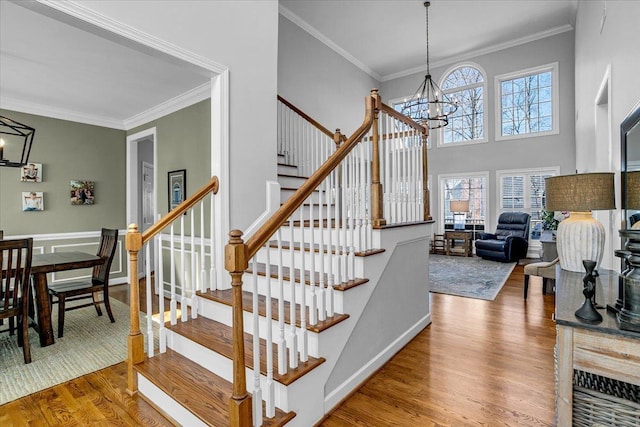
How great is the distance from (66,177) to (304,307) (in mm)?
5195

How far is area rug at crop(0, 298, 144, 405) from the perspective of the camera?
2441mm

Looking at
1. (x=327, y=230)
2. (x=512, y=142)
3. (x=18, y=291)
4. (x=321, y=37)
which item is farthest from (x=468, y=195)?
(x=18, y=291)

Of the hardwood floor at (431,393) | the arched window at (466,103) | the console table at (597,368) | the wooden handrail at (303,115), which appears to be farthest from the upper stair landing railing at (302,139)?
the arched window at (466,103)

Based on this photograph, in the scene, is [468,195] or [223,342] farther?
[468,195]

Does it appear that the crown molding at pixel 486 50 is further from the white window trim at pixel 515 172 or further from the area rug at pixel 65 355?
the area rug at pixel 65 355

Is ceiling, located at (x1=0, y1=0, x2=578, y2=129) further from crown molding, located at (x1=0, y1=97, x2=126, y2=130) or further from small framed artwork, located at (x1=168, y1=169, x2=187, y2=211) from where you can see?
small framed artwork, located at (x1=168, y1=169, x2=187, y2=211)

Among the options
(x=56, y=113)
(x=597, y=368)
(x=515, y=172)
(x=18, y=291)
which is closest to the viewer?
(x=597, y=368)

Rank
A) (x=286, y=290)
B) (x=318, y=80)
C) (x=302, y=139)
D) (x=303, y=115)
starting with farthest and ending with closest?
(x=318, y=80) < (x=302, y=139) < (x=303, y=115) < (x=286, y=290)

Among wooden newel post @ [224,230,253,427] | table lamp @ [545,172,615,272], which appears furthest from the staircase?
table lamp @ [545,172,615,272]

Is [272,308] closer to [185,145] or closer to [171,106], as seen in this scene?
[185,145]

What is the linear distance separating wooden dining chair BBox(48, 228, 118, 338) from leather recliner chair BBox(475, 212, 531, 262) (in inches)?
270

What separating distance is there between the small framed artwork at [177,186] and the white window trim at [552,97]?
23.0 ft

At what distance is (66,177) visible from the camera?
16.8ft

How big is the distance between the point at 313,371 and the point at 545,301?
3.78 meters
